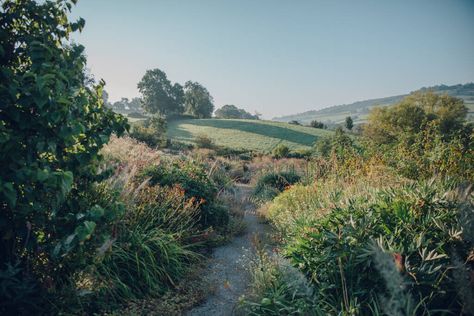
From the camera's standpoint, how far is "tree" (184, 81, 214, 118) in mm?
63450

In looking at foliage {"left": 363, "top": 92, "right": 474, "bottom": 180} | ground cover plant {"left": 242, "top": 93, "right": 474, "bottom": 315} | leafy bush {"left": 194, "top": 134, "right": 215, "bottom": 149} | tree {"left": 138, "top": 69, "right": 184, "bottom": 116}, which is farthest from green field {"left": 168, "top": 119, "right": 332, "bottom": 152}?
ground cover plant {"left": 242, "top": 93, "right": 474, "bottom": 315}

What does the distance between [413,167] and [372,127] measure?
29.6 meters

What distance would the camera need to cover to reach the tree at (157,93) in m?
59.2

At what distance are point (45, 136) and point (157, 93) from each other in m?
60.9

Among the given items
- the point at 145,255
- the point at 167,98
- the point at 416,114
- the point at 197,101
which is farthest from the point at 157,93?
the point at 145,255

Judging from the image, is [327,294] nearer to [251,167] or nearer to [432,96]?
[251,167]

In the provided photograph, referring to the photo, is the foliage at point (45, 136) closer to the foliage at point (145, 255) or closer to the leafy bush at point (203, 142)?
the foliage at point (145, 255)

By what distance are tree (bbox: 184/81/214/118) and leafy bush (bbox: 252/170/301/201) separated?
53550mm

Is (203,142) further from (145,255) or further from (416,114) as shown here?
(416,114)

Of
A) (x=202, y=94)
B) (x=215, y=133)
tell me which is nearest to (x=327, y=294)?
(x=215, y=133)

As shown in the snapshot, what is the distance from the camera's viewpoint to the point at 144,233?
457 cm

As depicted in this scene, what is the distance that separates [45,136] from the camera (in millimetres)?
2293

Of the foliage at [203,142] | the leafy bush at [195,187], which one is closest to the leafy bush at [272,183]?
the leafy bush at [195,187]

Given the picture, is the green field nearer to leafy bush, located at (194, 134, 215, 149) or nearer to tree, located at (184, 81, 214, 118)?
leafy bush, located at (194, 134, 215, 149)
